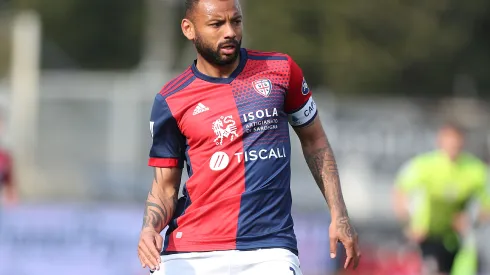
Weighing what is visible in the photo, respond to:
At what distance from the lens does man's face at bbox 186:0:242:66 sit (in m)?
5.20

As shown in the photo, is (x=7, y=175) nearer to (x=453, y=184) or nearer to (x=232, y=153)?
(x=453, y=184)

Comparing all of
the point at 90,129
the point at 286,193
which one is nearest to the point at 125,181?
the point at 90,129

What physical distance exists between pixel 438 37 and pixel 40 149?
575 inches

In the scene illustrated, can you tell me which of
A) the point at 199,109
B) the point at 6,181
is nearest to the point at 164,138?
the point at 199,109

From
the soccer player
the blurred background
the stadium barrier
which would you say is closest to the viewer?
the soccer player

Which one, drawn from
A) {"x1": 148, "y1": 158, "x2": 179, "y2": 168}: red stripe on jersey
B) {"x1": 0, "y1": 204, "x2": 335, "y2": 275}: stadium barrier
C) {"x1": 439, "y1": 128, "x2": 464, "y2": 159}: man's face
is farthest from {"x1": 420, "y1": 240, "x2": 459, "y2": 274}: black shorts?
{"x1": 148, "y1": 158, "x2": 179, "y2": 168}: red stripe on jersey

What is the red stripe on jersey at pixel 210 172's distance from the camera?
5172mm

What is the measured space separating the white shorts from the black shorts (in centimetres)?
625

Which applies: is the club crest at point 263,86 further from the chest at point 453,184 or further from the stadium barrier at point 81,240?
the stadium barrier at point 81,240

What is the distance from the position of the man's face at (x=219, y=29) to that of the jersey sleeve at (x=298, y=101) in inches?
12.1

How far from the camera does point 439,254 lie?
11.2 m

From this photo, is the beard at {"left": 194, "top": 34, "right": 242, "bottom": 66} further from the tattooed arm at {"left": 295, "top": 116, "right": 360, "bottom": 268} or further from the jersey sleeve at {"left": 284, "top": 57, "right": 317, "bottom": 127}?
the tattooed arm at {"left": 295, "top": 116, "right": 360, "bottom": 268}

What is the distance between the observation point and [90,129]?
70.9 feet

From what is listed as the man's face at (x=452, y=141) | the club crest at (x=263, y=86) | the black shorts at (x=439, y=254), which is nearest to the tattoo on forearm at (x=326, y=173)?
the club crest at (x=263, y=86)
